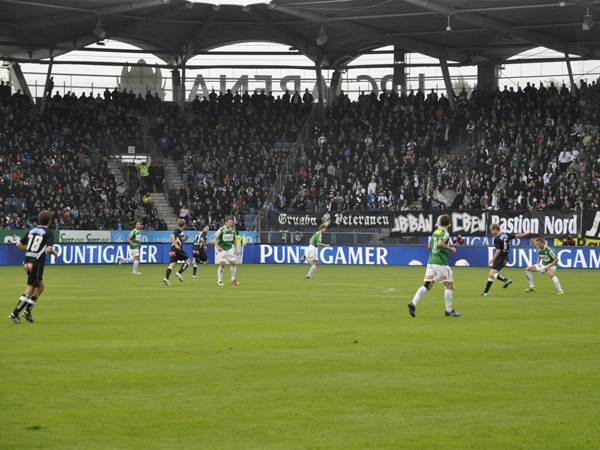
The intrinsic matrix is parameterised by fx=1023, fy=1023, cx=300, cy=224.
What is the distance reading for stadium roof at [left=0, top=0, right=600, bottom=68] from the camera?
Answer: 54.8 metres

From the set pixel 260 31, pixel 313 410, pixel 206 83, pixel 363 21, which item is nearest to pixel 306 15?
pixel 363 21

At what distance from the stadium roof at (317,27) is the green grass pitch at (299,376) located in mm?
33654

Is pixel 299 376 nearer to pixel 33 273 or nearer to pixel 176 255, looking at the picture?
pixel 33 273

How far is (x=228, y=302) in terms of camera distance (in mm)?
25203

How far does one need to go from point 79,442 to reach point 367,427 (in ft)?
8.44

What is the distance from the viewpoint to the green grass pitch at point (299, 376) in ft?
29.6

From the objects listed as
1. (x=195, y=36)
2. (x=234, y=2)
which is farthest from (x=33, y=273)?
(x=195, y=36)

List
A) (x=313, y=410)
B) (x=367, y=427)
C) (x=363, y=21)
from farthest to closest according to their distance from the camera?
(x=363, y=21), (x=313, y=410), (x=367, y=427)

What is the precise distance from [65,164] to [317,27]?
17664 mm

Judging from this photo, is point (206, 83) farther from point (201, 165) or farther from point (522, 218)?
point (522, 218)

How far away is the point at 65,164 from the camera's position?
60562 millimetres

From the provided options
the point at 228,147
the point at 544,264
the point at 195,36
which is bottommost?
the point at 544,264

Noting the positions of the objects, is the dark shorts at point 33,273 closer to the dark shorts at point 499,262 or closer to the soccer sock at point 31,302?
the soccer sock at point 31,302

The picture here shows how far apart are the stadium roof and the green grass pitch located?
3365cm
